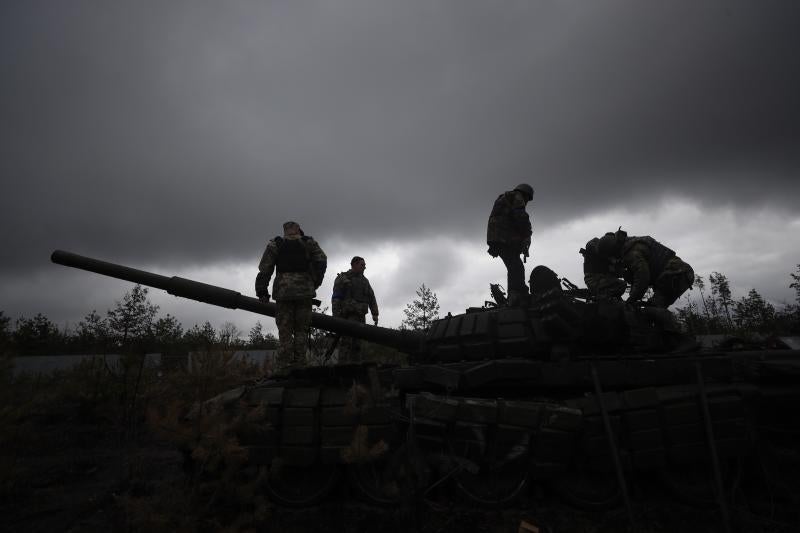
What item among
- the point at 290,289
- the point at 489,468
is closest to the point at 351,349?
the point at 290,289

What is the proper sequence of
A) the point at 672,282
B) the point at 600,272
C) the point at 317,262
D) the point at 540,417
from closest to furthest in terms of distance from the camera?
the point at 540,417 < the point at 672,282 < the point at 600,272 < the point at 317,262

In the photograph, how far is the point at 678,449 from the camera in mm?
4164

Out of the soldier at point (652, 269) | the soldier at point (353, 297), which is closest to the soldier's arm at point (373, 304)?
the soldier at point (353, 297)

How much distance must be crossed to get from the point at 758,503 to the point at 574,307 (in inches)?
107

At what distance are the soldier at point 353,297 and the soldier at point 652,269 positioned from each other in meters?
5.22

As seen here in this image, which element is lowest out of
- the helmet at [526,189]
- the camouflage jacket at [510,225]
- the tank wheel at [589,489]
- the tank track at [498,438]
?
the tank wheel at [589,489]

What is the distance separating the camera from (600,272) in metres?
6.68

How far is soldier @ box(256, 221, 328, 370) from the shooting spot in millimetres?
6332

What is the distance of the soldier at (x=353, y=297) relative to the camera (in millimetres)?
9367

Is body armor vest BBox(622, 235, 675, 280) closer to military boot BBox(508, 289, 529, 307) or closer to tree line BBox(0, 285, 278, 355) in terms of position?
military boot BBox(508, 289, 529, 307)

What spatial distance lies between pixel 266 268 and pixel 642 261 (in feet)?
18.1

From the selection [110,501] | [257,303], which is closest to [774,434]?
[257,303]

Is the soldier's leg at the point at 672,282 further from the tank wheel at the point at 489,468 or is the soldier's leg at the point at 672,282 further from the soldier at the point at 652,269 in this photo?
the tank wheel at the point at 489,468

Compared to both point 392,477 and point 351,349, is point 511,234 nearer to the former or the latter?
point 392,477
